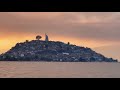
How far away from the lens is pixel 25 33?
160 feet
